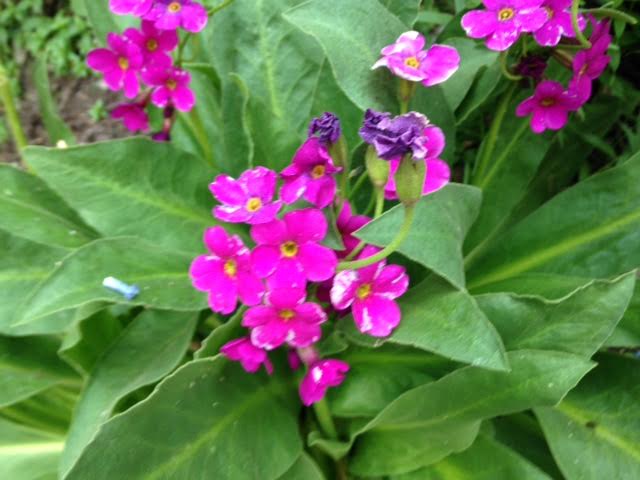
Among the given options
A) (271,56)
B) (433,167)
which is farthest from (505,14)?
(271,56)

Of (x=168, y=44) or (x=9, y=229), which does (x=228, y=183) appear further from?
(x=9, y=229)

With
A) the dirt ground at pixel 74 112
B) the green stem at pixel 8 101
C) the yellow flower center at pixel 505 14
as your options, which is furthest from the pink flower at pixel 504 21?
the dirt ground at pixel 74 112

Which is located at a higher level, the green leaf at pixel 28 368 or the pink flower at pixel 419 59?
the pink flower at pixel 419 59

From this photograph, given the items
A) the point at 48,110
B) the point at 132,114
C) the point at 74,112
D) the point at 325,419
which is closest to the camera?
the point at 325,419

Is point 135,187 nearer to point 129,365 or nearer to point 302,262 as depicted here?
point 129,365

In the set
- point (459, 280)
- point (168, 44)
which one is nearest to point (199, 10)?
point (168, 44)

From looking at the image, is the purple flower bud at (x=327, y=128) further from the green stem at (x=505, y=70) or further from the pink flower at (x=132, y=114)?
the pink flower at (x=132, y=114)

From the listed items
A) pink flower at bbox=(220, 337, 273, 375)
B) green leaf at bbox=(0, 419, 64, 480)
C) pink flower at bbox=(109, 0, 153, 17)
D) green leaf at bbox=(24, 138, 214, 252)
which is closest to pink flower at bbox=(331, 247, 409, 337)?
pink flower at bbox=(220, 337, 273, 375)

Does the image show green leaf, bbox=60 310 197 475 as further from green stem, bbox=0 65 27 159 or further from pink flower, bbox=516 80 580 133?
pink flower, bbox=516 80 580 133
